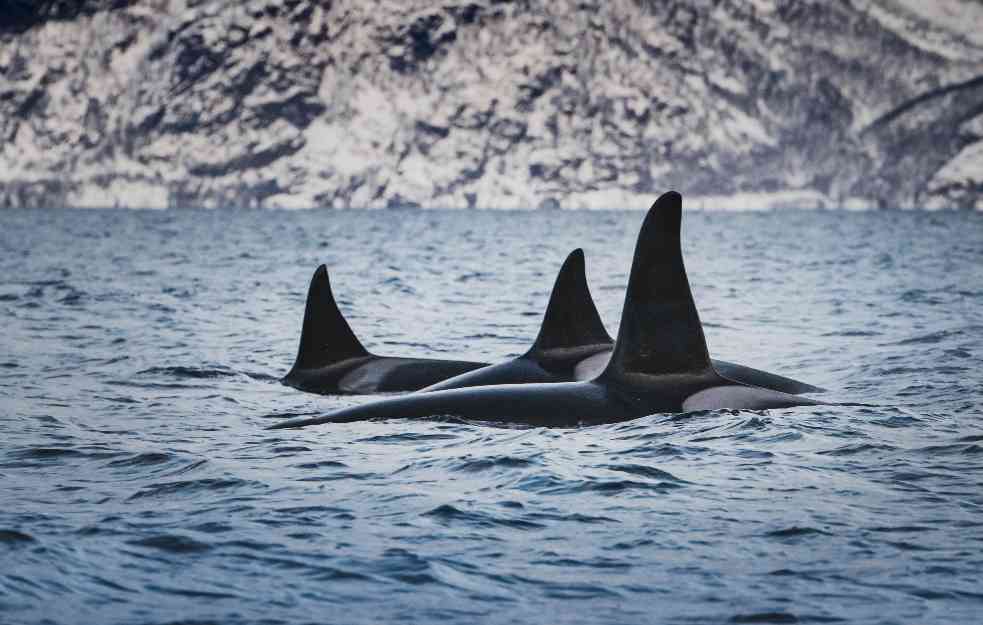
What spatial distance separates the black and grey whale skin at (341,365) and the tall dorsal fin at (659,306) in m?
4.29

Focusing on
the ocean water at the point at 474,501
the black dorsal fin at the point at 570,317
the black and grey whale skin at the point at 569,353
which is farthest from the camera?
the black dorsal fin at the point at 570,317

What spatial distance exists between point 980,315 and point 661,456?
19.1 meters

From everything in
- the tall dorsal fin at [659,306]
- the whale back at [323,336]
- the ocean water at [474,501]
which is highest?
the tall dorsal fin at [659,306]

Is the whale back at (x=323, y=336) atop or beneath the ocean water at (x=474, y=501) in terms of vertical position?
atop

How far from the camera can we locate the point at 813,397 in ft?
52.7

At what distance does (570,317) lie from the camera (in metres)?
16.6

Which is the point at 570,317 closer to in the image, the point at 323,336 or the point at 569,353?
the point at 569,353

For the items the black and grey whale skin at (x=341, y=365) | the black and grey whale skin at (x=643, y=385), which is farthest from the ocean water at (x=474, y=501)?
the black and grey whale skin at (x=341, y=365)

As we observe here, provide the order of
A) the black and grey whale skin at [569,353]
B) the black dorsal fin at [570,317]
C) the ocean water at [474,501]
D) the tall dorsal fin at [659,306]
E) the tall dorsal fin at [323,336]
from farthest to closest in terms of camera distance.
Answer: the tall dorsal fin at [323,336], the black dorsal fin at [570,317], the black and grey whale skin at [569,353], the tall dorsal fin at [659,306], the ocean water at [474,501]

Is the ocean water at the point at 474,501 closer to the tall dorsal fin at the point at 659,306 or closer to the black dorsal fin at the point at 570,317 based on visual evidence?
the tall dorsal fin at the point at 659,306

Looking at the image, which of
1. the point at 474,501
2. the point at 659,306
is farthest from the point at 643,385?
the point at 474,501

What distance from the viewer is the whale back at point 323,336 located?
18641 millimetres

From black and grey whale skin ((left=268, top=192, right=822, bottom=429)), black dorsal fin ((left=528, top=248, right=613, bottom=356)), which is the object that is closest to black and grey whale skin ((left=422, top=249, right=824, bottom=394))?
black dorsal fin ((left=528, top=248, right=613, bottom=356))

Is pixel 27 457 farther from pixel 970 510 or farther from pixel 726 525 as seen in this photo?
pixel 970 510
